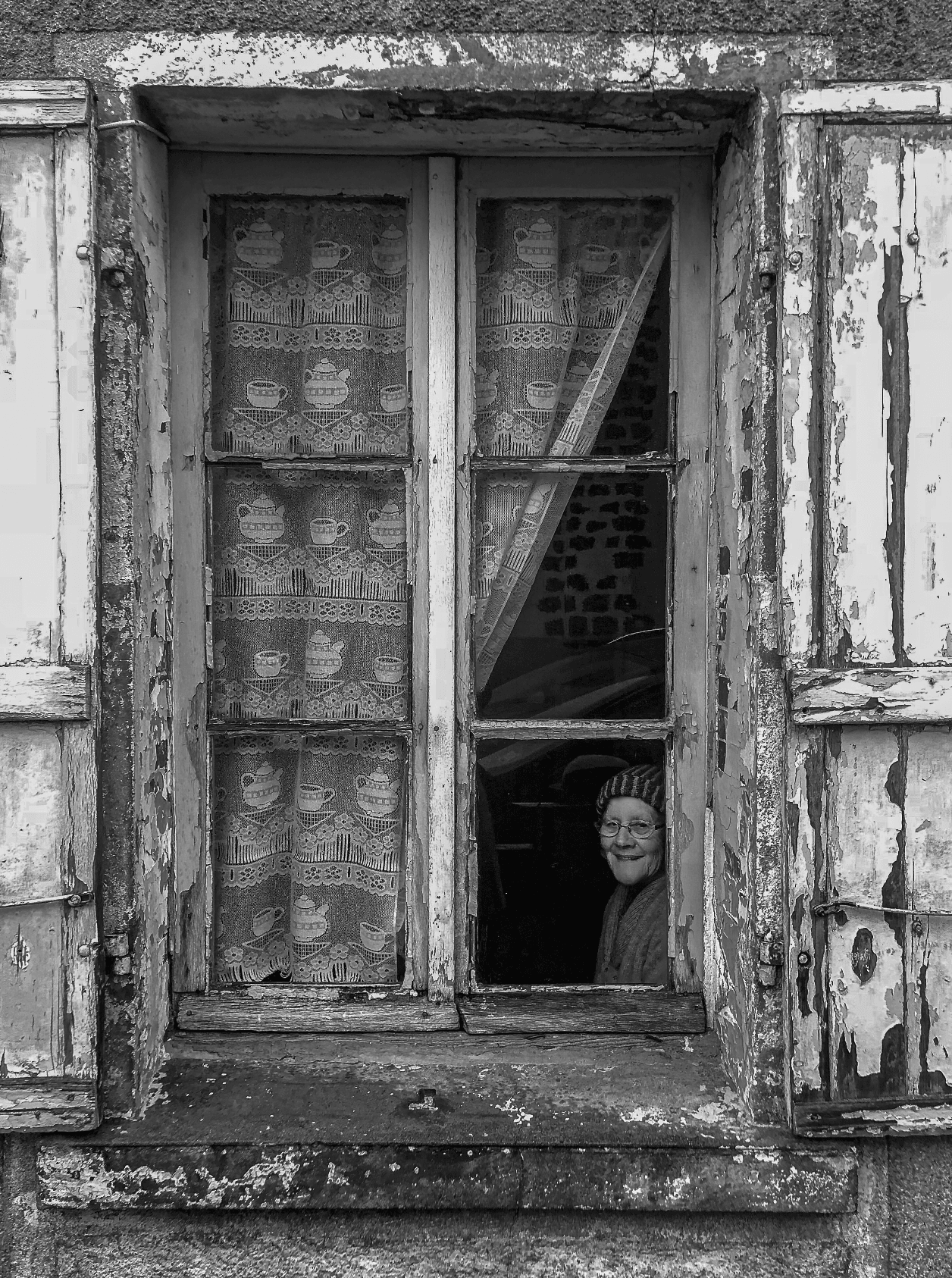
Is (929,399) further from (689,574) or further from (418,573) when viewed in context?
(418,573)

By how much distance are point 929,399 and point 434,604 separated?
965 millimetres

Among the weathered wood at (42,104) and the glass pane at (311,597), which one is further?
the glass pane at (311,597)

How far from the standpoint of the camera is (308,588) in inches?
72.1

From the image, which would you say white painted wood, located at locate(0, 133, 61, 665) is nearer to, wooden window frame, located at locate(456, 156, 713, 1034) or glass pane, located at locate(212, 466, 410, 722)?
glass pane, located at locate(212, 466, 410, 722)

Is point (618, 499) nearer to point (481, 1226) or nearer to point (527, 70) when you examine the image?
point (527, 70)

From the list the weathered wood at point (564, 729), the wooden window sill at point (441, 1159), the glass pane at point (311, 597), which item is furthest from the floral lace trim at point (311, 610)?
the wooden window sill at point (441, 1159)

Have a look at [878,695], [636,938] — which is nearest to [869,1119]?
[636,938]

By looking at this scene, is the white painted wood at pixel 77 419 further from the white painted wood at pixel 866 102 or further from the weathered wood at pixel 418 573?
the white painted wood at pixel 866 102

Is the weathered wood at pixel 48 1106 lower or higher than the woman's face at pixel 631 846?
lower

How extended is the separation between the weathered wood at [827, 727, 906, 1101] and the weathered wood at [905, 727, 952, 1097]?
0.06ft

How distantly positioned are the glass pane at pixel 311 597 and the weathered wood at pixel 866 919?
0.85 meters

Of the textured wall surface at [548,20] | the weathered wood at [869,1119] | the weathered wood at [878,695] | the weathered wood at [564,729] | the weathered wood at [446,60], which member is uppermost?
the textured wall surface at [548,20]

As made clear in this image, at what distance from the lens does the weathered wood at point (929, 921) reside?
1567 mm

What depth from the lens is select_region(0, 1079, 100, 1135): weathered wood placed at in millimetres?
1536
